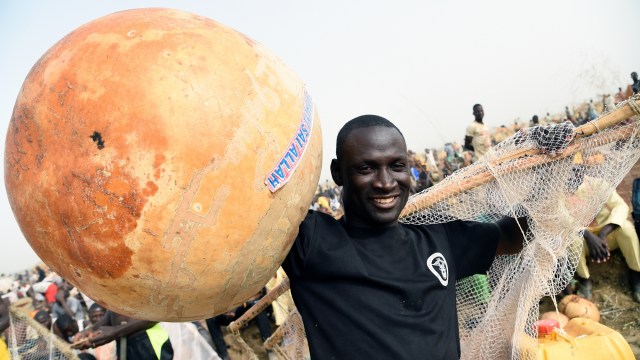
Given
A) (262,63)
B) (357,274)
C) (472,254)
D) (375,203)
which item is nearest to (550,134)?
(472,254)

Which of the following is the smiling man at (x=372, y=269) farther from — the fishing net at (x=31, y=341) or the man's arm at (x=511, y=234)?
the fishing net at (x=31, y=341)

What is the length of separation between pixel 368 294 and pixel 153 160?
1066 mm

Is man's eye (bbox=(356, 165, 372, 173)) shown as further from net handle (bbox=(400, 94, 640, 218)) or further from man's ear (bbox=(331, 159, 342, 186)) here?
net handle (bbox=(400, 94, 640, 218))

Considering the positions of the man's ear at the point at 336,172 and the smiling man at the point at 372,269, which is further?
the man's ear at the point at 336,172

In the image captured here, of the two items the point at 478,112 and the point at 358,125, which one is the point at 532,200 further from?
the point at 478,112

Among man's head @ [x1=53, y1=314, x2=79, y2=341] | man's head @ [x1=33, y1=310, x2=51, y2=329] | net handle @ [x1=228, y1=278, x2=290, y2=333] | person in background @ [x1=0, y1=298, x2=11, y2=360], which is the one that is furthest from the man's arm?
man's head @ [x1=33, y1=310, x2=51, y2=329]

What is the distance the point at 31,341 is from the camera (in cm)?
432

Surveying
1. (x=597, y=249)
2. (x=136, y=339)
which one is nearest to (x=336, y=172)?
(x=136, y=339)

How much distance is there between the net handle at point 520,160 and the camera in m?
2.09

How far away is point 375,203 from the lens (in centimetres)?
194

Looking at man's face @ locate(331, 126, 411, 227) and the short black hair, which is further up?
the short black hair

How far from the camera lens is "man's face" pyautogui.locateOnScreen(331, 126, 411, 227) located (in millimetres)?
1937

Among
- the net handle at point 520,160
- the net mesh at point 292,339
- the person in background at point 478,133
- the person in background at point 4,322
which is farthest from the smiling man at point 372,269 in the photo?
the person in background at point 478,133

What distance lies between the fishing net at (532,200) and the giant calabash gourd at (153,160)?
4.24ft
